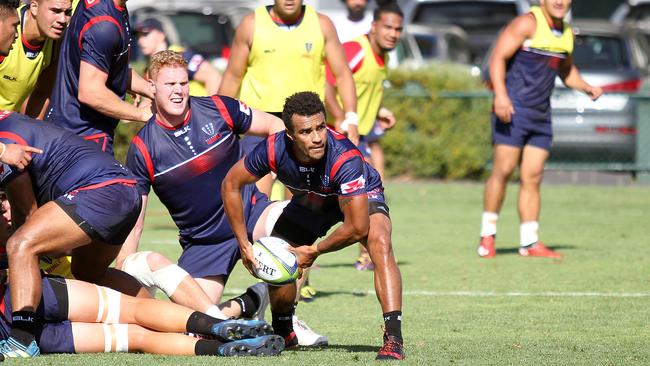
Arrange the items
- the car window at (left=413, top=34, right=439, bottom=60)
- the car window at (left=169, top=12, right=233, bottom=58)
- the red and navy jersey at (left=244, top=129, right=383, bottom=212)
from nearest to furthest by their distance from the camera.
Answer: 1. the red and navy jersey at (left=244, top=129, right=383, bottom=212)
2. the car window at (left=169, top=12, right=233, bottom=58)
3. the car window at (left=413, top=34, right=439, bottom=60)

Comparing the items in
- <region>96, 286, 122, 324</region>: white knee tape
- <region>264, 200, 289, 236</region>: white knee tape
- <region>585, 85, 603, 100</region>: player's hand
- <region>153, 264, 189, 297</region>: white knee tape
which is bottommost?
<region>96, 286, 122, 324</region>: white knee tape

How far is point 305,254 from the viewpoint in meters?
7.18

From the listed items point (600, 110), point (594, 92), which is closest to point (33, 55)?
point (594, 92)

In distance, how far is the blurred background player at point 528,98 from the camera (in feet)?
38.8

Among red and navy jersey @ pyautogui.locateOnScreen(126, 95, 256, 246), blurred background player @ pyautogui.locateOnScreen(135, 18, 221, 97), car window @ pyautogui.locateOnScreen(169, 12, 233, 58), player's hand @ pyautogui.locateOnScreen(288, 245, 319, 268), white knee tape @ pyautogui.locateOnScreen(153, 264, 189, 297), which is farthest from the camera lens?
car window @ pyautogui.locateOnScreen(169, 12, 233, 58)

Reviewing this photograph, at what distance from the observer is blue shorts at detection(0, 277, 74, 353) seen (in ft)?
22.8

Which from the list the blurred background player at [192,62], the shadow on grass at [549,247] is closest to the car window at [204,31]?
the blurred background player at [192,62]

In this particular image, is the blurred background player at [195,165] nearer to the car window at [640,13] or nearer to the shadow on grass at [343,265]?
the shadow on grass at [343,265]

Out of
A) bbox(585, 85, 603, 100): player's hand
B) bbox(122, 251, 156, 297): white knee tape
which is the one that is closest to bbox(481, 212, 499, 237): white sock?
bbox(585, 85, 603, 100): player's hand

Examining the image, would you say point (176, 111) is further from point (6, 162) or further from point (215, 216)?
point (6, 162)

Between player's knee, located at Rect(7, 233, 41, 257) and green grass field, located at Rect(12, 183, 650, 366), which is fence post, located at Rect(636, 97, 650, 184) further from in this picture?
player's knee, located at Rect(7, 233, 41, 257)

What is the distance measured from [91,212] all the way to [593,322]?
3.39 m

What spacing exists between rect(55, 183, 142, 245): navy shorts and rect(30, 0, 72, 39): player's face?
1.43 meters

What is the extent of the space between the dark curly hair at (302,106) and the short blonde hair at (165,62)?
1.15 m
